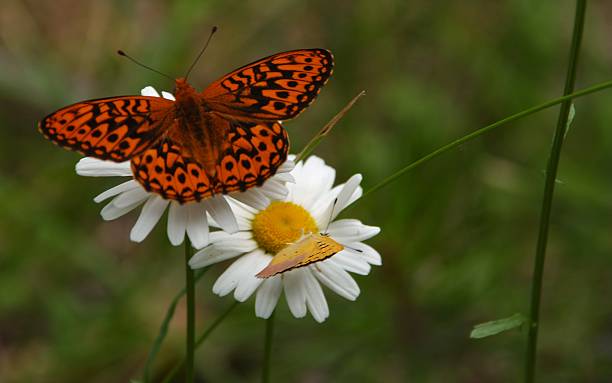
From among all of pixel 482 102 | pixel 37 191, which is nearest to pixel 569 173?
pixel 482 102

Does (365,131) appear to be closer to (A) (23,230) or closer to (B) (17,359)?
(A) (23,230)

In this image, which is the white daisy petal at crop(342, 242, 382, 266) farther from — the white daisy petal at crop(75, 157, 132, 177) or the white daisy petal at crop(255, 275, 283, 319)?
the white daisy petal at crop(75, 157, 132, 177)

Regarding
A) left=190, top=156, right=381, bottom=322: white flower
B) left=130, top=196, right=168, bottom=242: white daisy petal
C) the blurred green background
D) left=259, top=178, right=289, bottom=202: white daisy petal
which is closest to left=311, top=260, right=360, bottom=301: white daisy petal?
left=190, top=156, right=381, bottom=322: white flower

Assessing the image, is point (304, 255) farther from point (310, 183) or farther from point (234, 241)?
point (310, 183)

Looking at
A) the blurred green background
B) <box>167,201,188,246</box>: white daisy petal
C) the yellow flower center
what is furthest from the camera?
the blurred green background

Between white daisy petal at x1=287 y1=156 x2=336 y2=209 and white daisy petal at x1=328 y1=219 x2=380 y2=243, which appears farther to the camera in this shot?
white daisy petal at x1=287 y1=156 x2=336 y2=209

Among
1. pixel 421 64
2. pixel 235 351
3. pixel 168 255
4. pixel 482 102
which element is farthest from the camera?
pixel 421 64

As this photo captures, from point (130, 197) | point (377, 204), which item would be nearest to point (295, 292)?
point (130, 197)
